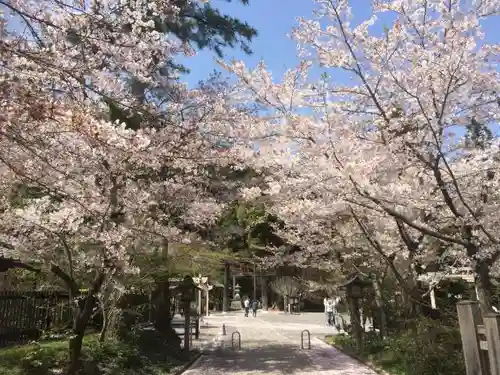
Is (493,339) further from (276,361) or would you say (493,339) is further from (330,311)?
(330,311)

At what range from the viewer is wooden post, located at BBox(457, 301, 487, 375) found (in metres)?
4.97

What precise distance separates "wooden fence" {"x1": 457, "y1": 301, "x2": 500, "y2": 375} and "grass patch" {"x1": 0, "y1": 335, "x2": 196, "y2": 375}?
5.93 meters

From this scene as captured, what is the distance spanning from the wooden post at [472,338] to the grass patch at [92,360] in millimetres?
5904

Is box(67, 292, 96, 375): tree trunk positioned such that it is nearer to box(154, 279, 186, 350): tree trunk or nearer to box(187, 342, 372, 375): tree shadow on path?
box(187, 342, 372, 375): tree shadow on path

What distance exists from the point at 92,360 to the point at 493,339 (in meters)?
6.47

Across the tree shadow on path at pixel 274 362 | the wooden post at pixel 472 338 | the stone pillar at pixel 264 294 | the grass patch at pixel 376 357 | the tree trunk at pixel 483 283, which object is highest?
the stone pillar at pixel 264 294

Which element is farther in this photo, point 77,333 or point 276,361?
point 276,361

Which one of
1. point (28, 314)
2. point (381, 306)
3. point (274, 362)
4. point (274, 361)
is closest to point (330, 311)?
point (381, 306)

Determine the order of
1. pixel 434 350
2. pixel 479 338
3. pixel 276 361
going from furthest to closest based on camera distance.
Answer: pixel 276 361
pixel 434 350
pixel 479 338

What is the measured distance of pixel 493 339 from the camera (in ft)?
15.3

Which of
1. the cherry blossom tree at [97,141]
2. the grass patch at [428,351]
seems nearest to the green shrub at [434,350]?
the grass patch at [428,351]

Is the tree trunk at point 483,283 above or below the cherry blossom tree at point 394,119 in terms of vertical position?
below

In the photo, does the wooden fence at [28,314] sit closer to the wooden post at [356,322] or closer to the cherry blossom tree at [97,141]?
the cherry blossom tree at [97,141]

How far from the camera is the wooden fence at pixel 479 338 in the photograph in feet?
15.2
